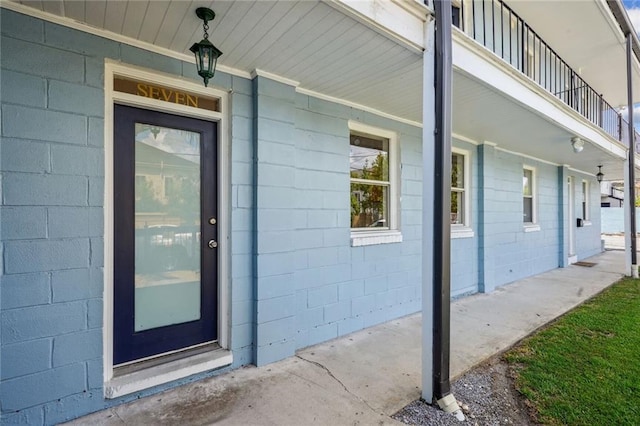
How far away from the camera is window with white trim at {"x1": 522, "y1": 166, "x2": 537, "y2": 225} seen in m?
7.92

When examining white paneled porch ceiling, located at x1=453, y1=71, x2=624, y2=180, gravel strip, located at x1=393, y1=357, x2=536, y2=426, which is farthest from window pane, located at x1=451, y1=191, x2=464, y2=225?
gravel strip, located at x1=393, y1=357, x2=536, y2=426

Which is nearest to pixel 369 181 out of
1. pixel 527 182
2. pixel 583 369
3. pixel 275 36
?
pixel 275 36

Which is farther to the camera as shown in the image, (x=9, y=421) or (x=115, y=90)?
(x=115, y=90)

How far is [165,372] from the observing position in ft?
8.76

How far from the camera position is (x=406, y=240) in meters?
4.71

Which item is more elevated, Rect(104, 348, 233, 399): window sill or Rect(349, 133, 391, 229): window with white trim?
Rect(349, 133, 391, 229): window with white trim

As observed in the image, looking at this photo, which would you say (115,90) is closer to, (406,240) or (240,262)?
(240,262)

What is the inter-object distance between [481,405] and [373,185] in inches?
108

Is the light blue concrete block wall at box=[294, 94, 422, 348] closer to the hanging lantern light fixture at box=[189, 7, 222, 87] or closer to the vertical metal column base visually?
the hanging lantern light fixture at box=[189, 7, 222, 87]

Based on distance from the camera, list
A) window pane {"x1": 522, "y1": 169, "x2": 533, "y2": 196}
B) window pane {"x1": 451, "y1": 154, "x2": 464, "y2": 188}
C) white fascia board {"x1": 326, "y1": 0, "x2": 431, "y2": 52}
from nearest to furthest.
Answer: white fascia board {"x1": 326, "y1": 0, "x2": 431, "y2": 52}
window pane {"x1": 451, "y1": 154, "x2": 464, "y2": 188}
window pane {"x1": 522, "y1": 169, "x2": 533, "y2": 196}

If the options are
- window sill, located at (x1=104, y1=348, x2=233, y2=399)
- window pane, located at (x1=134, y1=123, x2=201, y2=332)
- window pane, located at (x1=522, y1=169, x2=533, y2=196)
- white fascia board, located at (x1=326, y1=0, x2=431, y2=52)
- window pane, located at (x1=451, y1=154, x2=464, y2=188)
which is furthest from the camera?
window pane, located at (x1=522, y1=169, x2=533, y2=196)

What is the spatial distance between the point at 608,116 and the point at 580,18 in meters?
3.34

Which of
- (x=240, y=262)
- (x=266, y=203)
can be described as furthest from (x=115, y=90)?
(x=240, y=262)

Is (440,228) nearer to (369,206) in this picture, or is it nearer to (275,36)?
(275,36)
